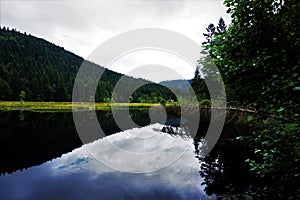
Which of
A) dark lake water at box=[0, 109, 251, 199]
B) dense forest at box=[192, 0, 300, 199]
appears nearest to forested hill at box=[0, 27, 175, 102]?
dark lake water at box=[0, 109, 251, 199]

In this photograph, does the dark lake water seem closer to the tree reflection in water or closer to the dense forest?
the tree reflection in water

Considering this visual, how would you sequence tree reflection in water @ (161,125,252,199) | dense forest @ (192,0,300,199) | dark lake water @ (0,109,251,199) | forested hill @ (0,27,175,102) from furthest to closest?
forested hill @ (0,27,175,102)
dark lake water @ (0,109,251,199)
tree reflection in water @ (161,125,252,199)
dense forest @ (192,0,300,199)

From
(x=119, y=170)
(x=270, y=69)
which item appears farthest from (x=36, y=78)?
(x=270, y=69)

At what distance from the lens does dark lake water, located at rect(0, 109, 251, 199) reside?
30.2 ft

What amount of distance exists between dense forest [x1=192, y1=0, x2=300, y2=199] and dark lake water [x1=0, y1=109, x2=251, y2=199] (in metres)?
2.52

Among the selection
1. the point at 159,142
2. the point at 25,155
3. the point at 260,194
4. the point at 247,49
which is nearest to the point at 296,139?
the point at 260,194

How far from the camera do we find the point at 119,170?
12250 mm

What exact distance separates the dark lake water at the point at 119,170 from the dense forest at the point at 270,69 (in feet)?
8.26

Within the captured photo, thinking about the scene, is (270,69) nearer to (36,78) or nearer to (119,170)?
(119,170)

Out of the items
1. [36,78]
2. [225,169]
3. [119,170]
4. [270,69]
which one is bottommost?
[119,170]

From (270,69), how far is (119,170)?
1113cm

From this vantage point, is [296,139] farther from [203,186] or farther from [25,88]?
[25,88]

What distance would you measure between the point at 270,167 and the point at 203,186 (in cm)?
714

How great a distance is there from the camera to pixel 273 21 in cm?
255
